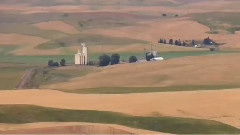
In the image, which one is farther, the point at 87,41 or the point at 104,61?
the point at 87,41

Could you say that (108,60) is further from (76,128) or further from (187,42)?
(76,128)

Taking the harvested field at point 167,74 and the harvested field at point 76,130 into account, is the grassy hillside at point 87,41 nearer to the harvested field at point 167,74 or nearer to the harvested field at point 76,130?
the harvested field at point 167,74

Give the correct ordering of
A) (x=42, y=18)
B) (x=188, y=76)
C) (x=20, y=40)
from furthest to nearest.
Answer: (x=42, y=18) < (x=20, y=40) < (x=188, y=76)

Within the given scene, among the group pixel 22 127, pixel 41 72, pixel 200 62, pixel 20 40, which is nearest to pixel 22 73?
pixel 41 72

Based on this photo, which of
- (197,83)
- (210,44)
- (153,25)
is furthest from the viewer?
(153,25)

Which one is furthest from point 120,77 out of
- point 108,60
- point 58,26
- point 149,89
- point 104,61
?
point 58,26

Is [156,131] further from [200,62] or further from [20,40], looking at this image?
[20,40]

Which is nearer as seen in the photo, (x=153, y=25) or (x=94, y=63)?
(x=94, y=63)
